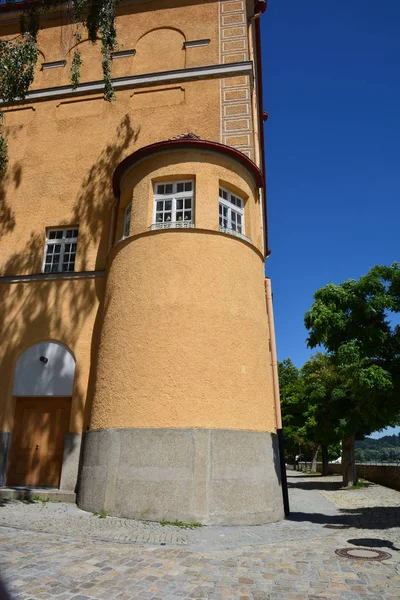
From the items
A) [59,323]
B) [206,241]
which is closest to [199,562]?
[206,241]

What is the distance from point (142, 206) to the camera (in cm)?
1234

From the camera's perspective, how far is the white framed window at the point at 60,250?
14.5 meters

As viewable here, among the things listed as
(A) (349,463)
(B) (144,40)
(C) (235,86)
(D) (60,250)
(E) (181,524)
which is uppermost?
(B) (144,40)

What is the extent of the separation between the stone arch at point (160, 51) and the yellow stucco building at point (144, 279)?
2.4 inches

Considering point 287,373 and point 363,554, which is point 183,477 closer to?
point 363,554

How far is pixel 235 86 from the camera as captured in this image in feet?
51.0

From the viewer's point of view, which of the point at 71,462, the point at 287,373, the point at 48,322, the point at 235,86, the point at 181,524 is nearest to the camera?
the point at 181,524

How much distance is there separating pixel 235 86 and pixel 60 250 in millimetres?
8081

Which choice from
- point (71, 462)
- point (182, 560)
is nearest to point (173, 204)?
point (71, 462)

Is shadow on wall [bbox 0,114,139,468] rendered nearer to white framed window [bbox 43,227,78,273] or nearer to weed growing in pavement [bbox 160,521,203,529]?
white framed window [bbox 43,227,78,273]

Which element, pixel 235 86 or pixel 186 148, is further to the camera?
pixel 235 86

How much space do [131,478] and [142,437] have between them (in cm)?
86

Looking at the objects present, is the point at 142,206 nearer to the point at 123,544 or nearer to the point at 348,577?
the point at 123,544

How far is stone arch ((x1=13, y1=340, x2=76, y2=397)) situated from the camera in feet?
41.9
